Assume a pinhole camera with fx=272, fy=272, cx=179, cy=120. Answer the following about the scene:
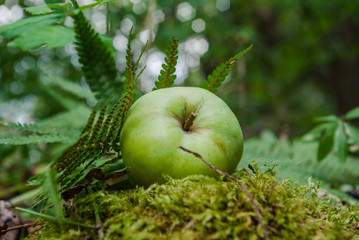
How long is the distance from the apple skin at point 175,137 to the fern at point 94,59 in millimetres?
171

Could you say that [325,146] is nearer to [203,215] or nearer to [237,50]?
[203,215]

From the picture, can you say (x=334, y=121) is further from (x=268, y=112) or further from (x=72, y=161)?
(x=268, y=112)

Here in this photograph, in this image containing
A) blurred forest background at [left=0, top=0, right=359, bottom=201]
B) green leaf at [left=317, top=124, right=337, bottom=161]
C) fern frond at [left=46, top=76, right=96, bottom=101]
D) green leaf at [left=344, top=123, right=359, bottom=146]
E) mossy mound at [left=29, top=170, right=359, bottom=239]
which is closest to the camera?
mossy mound at [left=29, top=170, right=359, bottom=239]

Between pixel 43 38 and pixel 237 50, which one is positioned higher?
pixel 43 38

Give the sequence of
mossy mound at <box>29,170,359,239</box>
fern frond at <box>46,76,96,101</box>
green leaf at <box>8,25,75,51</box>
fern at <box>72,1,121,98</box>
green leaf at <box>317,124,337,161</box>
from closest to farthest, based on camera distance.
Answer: mossy mound at <box>29,170,359,239</box>
green leaf at <box>8,25,75,51</box>
fern at <box>72,1,121,98</box>
green leaf at <box>317,124,337,161</box>
fern frond at <box>46,76,96,101</box>

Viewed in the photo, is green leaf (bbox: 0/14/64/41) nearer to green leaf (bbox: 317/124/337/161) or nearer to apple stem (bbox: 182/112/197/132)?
apple stem (bbox: 182/112/197/132)

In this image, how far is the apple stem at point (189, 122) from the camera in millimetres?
891

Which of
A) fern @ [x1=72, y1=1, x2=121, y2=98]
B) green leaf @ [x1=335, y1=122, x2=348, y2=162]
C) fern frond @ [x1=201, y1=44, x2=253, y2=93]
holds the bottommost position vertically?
green leaf @ [x1=335, y1=122, x2=348, y2=162]

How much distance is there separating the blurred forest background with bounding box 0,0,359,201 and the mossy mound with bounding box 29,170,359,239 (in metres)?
2.06

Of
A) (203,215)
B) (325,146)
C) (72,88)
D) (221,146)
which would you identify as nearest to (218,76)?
(221,146)

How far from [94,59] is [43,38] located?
0.60 feet

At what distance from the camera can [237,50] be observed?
16.9 feet

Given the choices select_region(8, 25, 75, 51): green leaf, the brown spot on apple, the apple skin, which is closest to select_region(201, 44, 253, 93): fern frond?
the apple skin

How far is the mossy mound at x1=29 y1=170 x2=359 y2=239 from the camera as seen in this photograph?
0.63 m
